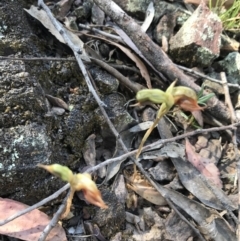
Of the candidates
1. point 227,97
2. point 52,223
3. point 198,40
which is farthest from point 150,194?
point 198,40

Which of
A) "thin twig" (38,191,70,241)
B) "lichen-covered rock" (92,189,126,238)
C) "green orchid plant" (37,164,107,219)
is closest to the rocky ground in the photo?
"lichen-covered rock" (92,189,126,238)

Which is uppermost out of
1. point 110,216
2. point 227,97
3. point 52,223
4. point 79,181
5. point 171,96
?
point 171,96

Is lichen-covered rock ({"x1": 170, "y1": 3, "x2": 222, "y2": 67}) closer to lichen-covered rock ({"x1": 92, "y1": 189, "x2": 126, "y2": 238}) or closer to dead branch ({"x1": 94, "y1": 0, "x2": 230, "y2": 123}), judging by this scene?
dead branch ({"x1": 94, "y1": 0, "x2": 230, "y2": 123})

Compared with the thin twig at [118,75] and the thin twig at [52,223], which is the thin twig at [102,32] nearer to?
the thin twig at [118,75]

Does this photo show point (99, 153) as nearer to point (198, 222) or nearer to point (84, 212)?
point (84, 212)

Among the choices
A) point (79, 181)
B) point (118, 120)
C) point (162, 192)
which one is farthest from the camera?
point (118, 120)

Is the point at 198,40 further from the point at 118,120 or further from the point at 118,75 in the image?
the point at 118,120

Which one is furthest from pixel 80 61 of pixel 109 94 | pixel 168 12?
pixel 168 12
